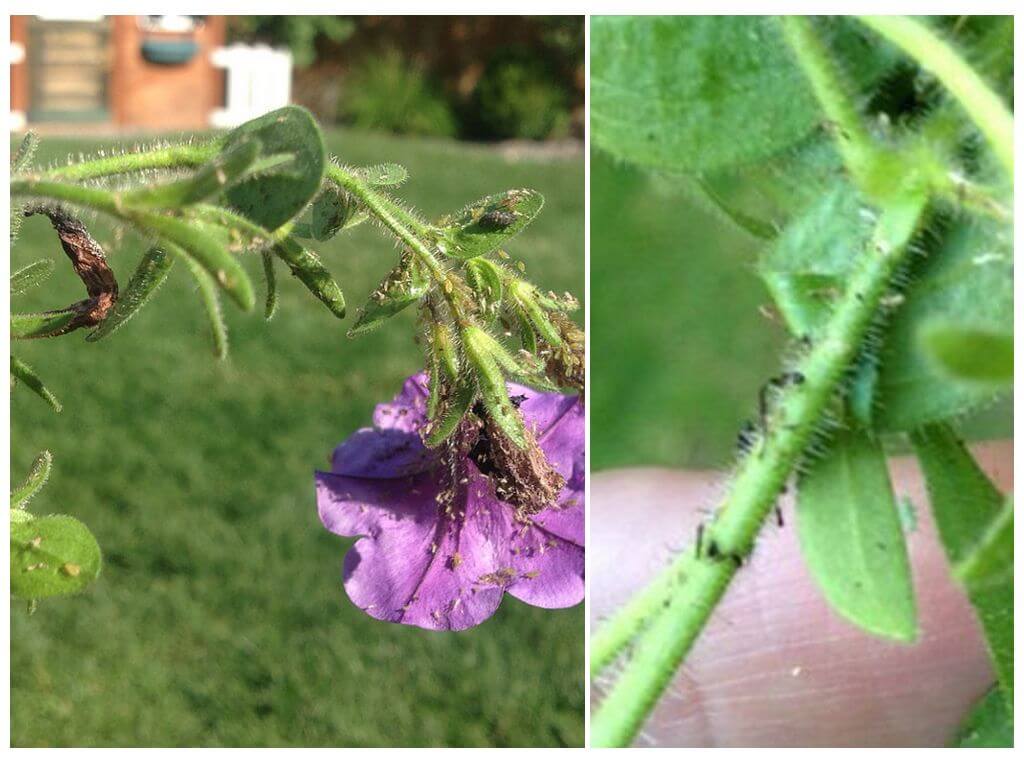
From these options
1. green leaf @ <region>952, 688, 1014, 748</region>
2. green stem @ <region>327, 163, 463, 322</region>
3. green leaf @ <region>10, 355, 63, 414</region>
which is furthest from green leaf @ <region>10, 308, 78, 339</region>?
green leaf @ <region>952, 688, 1014, 748</region>

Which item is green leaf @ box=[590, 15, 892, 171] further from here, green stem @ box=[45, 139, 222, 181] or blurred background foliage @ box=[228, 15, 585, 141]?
green stem @ box=[45, 139, 222, 181]

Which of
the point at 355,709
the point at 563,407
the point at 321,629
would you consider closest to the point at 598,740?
the point at 563,407

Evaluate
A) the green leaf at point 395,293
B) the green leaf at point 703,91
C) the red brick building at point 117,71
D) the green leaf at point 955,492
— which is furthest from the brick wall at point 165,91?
the green leaf at point 955,492

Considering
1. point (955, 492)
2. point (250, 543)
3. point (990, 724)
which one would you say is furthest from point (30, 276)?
point (250, 543)

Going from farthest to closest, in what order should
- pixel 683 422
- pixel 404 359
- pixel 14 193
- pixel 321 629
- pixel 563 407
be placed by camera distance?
pixel 404 359 → pixel 321 629 → pixel 683 422 → pixel 563 407 → pixel 14 193

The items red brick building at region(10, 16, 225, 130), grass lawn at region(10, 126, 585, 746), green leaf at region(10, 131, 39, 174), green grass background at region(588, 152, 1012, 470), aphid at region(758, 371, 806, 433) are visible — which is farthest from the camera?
grass lawn at region(10, 126, 585, 746)

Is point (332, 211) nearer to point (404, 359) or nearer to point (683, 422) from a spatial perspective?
point (683, 422)
